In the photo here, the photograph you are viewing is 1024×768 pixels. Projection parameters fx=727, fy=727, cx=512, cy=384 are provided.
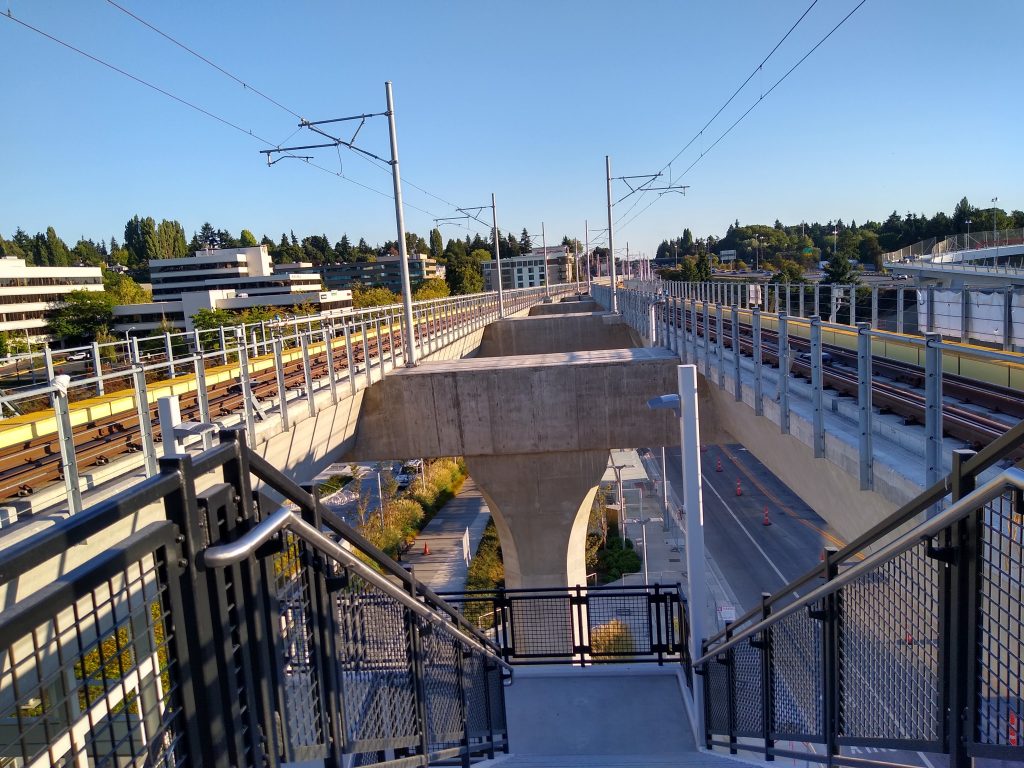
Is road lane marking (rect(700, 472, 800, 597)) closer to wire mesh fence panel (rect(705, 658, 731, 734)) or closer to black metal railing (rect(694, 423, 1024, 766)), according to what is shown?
wire mesh fence panel (rect(705, 658, 731, 734))

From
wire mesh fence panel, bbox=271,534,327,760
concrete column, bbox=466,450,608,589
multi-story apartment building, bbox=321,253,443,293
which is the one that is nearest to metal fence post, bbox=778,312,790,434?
wire mesh fence panel, bbox=271,534,327,760

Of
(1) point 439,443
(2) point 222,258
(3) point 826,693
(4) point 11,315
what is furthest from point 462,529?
(2) point 222,258

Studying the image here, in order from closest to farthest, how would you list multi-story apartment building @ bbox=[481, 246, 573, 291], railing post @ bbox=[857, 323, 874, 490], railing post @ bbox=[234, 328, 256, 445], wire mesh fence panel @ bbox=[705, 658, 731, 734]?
railing post @ bbox=[857, 323, 874, 490], wire mesh fence panel @ bbox=[705, 658, 731, 734], railing post @ bbox=[234, 328, 256, 445], multi-story apartment building @ bbox=[481, 246, 573, 291]

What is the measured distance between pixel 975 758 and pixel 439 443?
1303cm

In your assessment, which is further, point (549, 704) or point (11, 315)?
point (11, 315)

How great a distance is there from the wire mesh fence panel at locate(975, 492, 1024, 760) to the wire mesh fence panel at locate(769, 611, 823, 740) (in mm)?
1597

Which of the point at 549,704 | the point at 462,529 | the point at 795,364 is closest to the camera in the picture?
the point at 549,704

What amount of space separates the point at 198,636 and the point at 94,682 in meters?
0.30

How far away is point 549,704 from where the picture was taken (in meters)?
7.76

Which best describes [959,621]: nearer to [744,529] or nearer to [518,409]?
[518,409]

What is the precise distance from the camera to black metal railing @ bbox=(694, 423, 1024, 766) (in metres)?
2.69

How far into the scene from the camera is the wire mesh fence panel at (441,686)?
5078 millimetres

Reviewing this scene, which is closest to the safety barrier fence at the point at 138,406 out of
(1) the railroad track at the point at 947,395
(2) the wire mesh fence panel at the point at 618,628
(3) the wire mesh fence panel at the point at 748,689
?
(3) the wire mesh fence panel at the point at 748,689

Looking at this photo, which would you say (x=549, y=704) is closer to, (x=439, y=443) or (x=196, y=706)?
(x=196, y=706)
